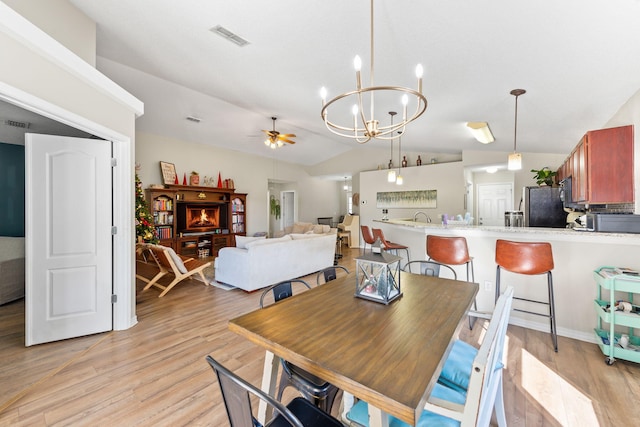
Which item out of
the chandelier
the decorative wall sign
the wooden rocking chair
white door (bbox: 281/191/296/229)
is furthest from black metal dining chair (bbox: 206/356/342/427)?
white door (bbox: 281/191/296/229)

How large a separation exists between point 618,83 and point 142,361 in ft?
15.2

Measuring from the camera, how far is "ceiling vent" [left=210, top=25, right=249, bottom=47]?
2466mm

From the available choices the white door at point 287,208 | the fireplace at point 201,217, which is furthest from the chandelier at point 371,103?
the white door at point 287,208

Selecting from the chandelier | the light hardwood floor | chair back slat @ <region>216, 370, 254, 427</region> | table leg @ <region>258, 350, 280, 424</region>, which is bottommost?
the light hardwood floor

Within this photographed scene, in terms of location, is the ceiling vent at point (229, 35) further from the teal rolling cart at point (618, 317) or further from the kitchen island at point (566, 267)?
the teal rolling cart at point (618, 317)

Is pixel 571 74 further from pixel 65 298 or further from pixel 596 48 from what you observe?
pixel 65 298

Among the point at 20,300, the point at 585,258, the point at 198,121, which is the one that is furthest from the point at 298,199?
the point at 585,258

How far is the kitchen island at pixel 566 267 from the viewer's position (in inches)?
97.3

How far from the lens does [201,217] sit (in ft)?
23.6

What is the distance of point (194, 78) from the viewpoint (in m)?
3.96

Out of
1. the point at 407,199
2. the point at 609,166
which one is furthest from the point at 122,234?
the point at 407,199

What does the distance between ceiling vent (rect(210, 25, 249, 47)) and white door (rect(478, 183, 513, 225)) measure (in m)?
7.54

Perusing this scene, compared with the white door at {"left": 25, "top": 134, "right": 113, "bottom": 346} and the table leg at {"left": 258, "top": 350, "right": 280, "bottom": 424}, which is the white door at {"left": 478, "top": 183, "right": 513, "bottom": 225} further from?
the white door at {"left": 25, "top": 134, "right": 113, "bottom": 346}

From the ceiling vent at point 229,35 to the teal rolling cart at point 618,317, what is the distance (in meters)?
3.79
